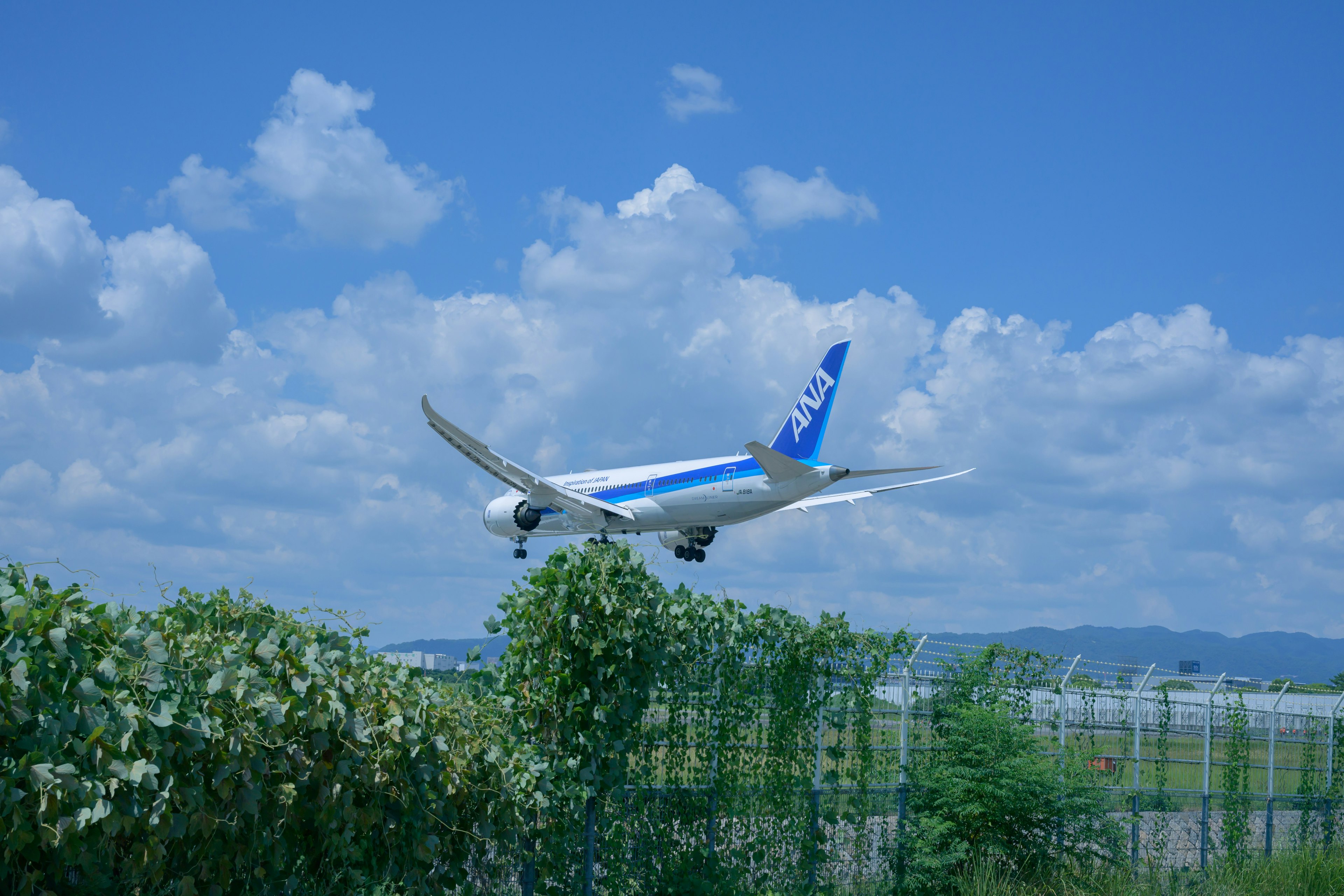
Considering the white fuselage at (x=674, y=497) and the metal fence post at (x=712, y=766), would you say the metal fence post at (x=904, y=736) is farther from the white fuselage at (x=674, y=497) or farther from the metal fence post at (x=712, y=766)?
the white fuselage at (x=674, y=497)

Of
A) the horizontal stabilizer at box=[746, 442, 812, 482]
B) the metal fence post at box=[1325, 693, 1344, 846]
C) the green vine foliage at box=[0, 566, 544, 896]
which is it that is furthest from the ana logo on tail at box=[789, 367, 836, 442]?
the green vine foliage at box=[0, 566, 544, 896]

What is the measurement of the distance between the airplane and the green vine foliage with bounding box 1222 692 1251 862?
1185 cm

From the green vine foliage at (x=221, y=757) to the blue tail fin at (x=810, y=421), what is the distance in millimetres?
26694

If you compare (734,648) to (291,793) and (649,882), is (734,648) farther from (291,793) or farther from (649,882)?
(291,793)

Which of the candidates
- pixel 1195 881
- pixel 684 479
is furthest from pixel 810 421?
pixel 1195 881

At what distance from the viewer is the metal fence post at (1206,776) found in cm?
1631

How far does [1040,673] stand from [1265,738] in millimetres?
7664

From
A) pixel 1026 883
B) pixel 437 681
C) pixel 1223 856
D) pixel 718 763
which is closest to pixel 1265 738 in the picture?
pixel 1223 856

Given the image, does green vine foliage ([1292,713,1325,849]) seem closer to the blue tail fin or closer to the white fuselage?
the white fuselage

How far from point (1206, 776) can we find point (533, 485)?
21849 mm

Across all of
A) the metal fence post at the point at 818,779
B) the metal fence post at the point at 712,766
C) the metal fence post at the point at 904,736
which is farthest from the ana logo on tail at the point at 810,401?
the metal fence post at the point at 712,766

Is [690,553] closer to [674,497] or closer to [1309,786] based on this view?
Answer: [674,497]

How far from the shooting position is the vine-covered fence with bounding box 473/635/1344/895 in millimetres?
8914

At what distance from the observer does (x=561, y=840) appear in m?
8.03
